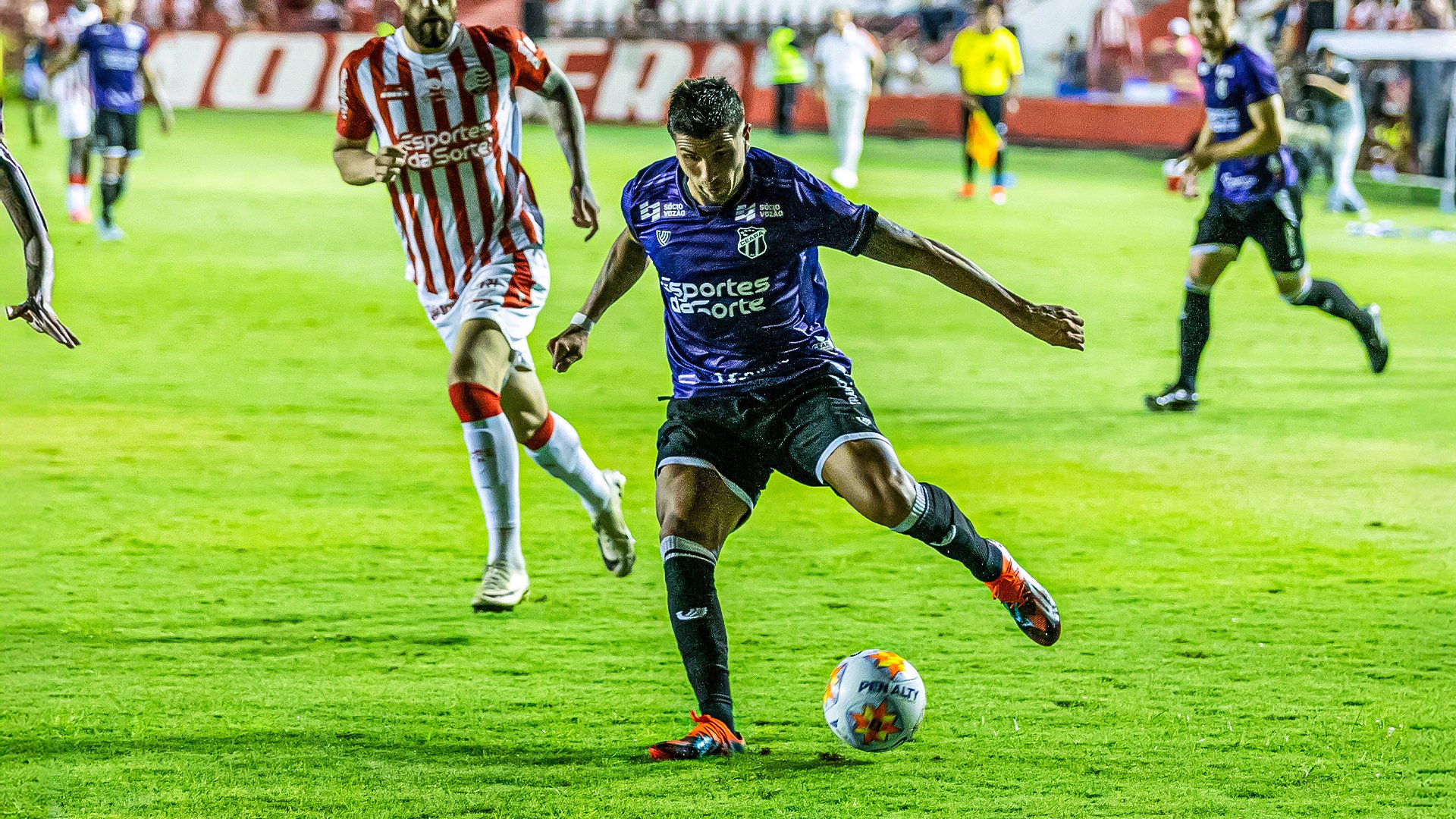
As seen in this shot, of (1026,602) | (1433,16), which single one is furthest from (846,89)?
(1026,602)

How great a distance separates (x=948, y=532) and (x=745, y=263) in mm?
971

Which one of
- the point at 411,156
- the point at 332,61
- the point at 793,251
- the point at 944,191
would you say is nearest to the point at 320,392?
the point at 411,156

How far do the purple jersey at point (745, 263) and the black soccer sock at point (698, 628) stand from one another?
0.56 meters

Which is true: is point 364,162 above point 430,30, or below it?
below

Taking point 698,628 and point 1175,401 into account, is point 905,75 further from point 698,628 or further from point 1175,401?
point 698,628

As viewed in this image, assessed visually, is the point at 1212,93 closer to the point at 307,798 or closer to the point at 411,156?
the point at 411,156

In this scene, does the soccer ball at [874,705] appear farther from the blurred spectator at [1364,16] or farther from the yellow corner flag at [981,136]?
the blurred spectator at [1364,16]

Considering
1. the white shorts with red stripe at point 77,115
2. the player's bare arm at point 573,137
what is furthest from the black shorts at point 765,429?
the white shorts with red stripe at point 77,115

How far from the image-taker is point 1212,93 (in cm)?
942

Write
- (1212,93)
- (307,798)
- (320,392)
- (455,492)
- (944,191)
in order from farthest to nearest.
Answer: (944,191), (320,392), (1212,93), (455,492), (307,798)

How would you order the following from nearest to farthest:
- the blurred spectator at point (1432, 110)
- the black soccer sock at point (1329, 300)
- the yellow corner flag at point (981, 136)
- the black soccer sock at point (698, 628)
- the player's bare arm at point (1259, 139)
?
the black soccer sock at point (698, 628) < the player's bare arm at point (1259, 139) < the black soccer sock at point (1329, 300) < the blurred spectator at point (1432, 110) < the yellow corner flag at point (981, 136)

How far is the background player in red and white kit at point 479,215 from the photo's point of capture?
618 centimetres

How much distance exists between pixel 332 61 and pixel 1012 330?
23.8 metres

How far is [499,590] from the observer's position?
20.0 ft
